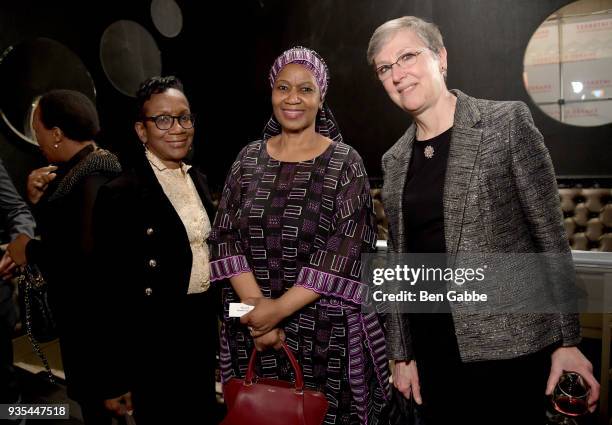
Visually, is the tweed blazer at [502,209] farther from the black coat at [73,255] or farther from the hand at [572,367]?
the black coat at [73,255]

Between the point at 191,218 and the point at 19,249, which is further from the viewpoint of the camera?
the point at 19,249

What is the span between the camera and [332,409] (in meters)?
1.47

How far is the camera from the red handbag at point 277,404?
4.32ft

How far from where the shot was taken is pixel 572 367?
1132 millimetres

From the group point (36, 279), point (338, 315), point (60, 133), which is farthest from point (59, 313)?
point (338, 315)

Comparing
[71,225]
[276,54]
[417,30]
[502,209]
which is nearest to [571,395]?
[502,209]

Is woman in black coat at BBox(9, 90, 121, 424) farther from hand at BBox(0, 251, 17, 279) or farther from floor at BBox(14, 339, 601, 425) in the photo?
floor at BBox(14, 339, 601, 425)

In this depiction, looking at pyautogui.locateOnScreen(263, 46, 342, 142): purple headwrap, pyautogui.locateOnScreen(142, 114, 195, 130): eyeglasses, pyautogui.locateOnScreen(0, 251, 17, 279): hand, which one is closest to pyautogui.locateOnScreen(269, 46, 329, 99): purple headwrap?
pyautogui.locateOnScreen(263, 46, 342, 142): purple headwrap

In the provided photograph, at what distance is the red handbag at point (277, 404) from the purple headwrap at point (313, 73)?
2.62 feet

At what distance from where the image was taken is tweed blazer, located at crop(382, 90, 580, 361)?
111 cm

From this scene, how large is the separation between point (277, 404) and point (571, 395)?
2.81 feet

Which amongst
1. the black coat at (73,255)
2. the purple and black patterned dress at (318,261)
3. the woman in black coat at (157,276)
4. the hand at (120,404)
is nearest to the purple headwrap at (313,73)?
the purple and black patterned dress at (318,261)

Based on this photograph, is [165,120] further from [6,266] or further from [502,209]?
[502,209]

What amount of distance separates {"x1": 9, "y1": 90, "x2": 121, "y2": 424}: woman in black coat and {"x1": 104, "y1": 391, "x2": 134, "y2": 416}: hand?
43 millimetres
